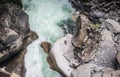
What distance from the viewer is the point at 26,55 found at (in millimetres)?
11148

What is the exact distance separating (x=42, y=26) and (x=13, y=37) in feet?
6.51

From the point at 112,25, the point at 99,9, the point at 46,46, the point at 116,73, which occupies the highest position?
the point at 112,25

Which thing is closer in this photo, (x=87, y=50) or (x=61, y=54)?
(x=87, y=50)

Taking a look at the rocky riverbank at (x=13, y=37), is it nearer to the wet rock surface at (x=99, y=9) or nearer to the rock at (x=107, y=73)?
the wet rock surface at (x=99, y=9)

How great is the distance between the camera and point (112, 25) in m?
11.5

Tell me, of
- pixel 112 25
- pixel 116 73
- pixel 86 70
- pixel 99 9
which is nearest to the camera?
pixel 116 73

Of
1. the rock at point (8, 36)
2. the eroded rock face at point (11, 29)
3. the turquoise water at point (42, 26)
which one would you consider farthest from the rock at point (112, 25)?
the rock at point (8, 36)

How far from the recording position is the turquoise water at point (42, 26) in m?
10.9

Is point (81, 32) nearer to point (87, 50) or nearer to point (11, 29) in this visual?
point (87, 50)

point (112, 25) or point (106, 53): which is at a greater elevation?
point (112, 25)

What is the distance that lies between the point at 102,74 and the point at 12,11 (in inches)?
187

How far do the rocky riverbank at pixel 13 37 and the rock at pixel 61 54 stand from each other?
113 centimetres

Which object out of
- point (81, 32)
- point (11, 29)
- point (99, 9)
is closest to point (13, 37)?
point (11, 29)

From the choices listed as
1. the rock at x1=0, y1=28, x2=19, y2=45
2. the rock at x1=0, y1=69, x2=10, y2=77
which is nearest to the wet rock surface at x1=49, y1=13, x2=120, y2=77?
the rock at x1=0, y1=28, x2=19, y2=45
